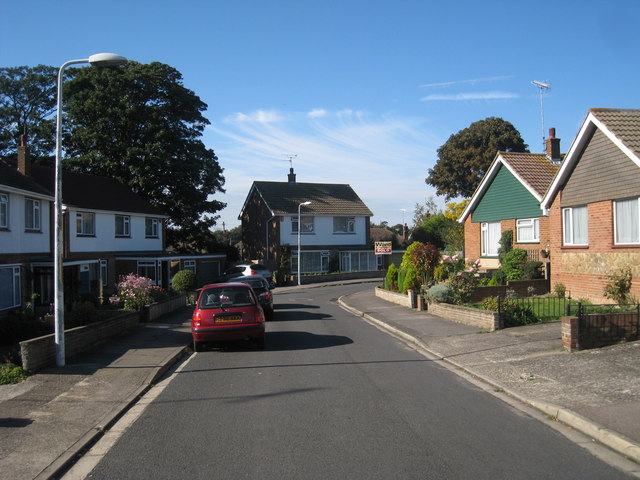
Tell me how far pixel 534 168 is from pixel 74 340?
2125cm

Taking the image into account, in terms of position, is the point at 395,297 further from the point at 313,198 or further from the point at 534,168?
the point at 313,198

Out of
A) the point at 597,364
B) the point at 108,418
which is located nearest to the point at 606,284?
the point at 597,364

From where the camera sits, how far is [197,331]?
1248 cm

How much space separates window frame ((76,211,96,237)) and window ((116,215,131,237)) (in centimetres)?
245

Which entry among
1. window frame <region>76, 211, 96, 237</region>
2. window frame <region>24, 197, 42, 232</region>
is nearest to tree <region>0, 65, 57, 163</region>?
window frame <region>76, 211, 96, 237</region>

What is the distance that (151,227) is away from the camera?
127ft

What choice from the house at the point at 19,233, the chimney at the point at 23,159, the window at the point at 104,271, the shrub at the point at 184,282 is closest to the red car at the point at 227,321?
the house at the point at 19,233

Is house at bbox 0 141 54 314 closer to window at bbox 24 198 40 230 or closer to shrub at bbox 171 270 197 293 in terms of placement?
window at bbox 24 198 40 230

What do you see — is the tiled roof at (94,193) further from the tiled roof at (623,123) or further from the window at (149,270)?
the tiled roof at (623,123)

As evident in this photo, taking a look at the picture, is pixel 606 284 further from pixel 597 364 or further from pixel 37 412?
pixel 37 412

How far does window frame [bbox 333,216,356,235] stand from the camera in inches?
1991

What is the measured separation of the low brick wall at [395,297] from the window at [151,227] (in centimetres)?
1753

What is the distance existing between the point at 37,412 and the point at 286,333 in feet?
29.0

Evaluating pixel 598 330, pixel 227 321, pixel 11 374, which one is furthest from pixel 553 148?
pixel 11 374
